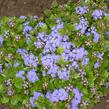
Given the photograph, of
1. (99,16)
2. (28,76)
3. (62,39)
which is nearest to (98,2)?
(99,16)

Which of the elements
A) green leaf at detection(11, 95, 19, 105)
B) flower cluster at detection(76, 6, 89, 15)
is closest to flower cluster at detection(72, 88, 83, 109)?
green leaf at detection(11, 95, 19, 105)

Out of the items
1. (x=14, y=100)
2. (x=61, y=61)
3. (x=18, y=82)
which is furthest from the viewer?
(x=14, y=100)

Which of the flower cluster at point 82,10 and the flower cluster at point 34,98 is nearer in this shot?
the flower cluster at point 34,98

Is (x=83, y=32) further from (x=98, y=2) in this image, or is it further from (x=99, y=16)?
(x=98, y=2)

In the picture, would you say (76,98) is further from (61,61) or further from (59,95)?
(61,61)

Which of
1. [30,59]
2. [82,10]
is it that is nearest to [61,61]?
[30,59]

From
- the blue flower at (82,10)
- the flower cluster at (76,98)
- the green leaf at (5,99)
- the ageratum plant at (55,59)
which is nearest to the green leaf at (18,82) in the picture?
the ageratum plant at (55,59)

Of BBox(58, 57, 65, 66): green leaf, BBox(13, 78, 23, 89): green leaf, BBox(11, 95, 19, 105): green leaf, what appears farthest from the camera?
BBox(11, 95, 19, 105): green leaf

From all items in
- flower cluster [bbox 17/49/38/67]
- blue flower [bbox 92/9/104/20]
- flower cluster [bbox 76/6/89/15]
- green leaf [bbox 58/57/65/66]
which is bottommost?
green leaf [bbox 58/57/65/66]

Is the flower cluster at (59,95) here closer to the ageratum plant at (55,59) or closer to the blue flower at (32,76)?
the ageratum plant at (55,59)

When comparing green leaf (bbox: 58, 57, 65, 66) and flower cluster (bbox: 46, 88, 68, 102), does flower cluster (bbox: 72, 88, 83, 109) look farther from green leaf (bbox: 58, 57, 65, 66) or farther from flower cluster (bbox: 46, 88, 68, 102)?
green leaf (bbox: 58, 57, 65, 66)
